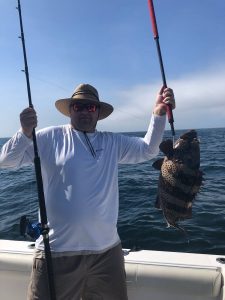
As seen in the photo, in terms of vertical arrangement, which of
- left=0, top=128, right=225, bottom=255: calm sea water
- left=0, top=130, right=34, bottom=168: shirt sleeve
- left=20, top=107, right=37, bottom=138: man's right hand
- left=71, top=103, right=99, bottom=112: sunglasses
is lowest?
left=0, top=128, right=225, bottom=255: calm sea water

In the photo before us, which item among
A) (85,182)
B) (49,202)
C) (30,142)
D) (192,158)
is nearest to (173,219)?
(192,158)

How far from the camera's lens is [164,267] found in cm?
375

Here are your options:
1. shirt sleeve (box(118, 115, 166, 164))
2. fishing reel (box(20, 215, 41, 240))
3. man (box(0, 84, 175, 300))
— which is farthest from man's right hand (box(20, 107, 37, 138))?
shirt sleeve (box(118, 115, 166, 164))

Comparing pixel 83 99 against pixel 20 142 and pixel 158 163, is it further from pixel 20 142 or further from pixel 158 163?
pixel 158 163

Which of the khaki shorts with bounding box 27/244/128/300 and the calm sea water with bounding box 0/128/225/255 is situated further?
the calm sea water with bounding box 0/128/225/255

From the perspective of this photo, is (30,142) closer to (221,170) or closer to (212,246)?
(212,246)

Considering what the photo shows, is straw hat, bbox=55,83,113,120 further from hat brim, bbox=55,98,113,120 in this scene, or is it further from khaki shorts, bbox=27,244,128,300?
khaki shorts, bbox=27,244,128,300

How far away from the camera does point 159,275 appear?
3715 mm

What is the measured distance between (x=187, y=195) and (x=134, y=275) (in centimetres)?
152

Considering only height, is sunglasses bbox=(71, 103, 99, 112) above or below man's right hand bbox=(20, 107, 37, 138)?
above

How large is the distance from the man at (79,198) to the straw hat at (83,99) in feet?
0.04

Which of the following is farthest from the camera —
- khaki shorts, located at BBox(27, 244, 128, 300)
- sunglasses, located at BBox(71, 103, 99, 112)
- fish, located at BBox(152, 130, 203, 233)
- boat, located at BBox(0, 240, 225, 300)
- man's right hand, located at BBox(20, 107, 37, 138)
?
boat, located at BBox(0, 240, 225, 300)

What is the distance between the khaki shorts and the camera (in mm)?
2924

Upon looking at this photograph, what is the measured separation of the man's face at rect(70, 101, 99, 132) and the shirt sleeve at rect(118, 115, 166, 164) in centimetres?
→ 37
